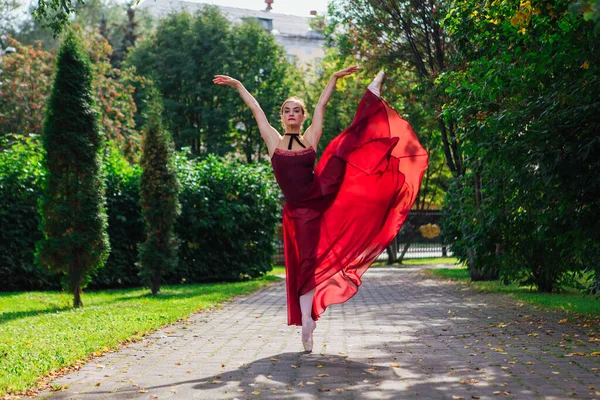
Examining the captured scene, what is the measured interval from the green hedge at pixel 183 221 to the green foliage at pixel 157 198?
2.18 meters

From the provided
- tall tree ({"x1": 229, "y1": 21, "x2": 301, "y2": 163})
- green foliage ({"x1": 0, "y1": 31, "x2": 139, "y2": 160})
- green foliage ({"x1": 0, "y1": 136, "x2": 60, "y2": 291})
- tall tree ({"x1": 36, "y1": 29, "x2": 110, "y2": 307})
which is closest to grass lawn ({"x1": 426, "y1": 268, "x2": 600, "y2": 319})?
tall tree ({"x1": 36, "y1": 29, "x2": 110, "y2": 307})

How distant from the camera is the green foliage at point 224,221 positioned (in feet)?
72.7

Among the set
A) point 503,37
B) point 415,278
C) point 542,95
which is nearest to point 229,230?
point 415,278

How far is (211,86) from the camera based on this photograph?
155 ft

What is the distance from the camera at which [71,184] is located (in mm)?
14461

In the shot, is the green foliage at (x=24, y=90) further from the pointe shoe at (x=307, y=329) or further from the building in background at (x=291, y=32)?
the building in background at (x=291, y=32)

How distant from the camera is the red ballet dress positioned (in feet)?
26.8

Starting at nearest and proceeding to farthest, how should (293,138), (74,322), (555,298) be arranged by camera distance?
(293,138)
(74,322)
(555,298)

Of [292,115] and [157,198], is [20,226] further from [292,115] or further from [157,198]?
[292,115]

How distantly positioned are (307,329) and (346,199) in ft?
4.77

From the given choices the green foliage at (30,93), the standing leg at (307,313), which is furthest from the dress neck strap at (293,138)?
the green foliage at (30,93)

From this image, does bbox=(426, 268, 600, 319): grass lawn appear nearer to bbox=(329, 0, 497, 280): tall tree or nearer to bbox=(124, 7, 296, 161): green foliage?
bbox=(329, 0, 497, 280): tall tree

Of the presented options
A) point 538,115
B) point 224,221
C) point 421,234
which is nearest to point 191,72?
point 421,234

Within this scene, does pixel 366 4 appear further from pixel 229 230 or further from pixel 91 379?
pixel 91 379
